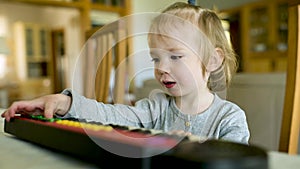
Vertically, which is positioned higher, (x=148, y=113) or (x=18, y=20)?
(x=18, y=20)

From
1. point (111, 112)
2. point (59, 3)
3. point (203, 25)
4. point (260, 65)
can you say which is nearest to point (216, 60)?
point (203, 25)

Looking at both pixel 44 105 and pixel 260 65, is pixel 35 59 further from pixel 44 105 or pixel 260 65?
pixel 44 105

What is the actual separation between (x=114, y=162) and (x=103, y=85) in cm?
68

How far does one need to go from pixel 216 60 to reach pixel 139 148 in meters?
0.40

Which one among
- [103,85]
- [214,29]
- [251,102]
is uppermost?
[214,29]

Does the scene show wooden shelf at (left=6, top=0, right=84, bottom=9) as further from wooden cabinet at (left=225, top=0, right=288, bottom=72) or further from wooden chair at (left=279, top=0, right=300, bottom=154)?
wooden chair at (left=279, top=0, right=300, bottom=154)

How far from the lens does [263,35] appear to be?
13.9 ft

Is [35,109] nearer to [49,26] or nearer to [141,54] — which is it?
[141,54]

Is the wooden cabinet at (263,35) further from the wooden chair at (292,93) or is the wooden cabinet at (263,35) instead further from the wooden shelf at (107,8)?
the wooden chair at (292,93)

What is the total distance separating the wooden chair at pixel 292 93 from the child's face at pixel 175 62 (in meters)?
0.26

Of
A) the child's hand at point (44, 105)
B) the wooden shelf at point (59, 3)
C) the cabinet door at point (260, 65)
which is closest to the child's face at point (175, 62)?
the child's hand at point (44, 105)

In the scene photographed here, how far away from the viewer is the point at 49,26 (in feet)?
21.9

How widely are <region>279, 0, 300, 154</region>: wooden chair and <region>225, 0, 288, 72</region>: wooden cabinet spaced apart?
3276 millimetres

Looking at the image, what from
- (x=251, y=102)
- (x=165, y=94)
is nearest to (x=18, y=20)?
(x=251, y=102)
